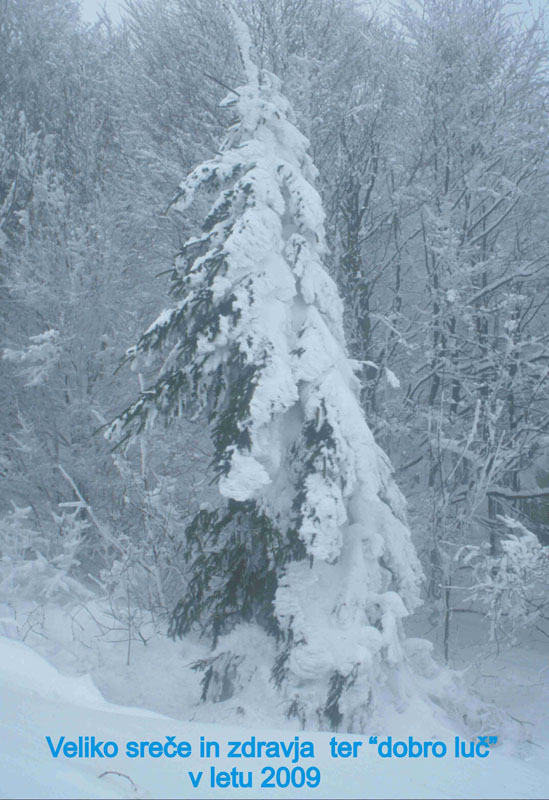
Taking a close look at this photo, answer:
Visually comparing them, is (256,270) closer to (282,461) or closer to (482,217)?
(282,461)

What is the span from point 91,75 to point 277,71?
515cm

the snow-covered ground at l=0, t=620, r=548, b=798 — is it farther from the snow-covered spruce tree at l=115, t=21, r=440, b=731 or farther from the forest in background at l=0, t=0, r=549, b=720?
the forest in background at l=0, t=0, r=549, b=720

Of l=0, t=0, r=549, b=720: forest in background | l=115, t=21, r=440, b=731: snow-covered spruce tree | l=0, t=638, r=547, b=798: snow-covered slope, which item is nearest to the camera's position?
l=0, t=638, r=547, b=798: snow-covered slope

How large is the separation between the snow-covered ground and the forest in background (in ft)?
15.7

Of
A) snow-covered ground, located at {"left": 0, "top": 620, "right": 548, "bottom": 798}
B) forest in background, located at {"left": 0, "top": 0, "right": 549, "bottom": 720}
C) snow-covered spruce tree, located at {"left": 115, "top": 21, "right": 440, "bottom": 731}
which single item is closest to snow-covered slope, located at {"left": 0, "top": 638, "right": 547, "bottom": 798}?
snow-covered ground, located at {"left": 0, "top": 620, "right": 548, "bottom": 798}

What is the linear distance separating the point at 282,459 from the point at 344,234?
648cm

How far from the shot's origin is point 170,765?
2.82 meters

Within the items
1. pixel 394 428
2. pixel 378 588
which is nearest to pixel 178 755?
pixel 378 588

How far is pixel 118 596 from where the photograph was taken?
21.5 feet

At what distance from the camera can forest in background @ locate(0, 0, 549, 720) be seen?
9258mm

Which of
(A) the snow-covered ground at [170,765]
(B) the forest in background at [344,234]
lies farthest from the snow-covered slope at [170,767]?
(B) the forest in background at [344,234]

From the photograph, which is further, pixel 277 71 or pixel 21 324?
pixel 21 324

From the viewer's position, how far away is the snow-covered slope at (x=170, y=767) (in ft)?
7.73

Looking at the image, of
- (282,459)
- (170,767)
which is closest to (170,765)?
(170,767)
